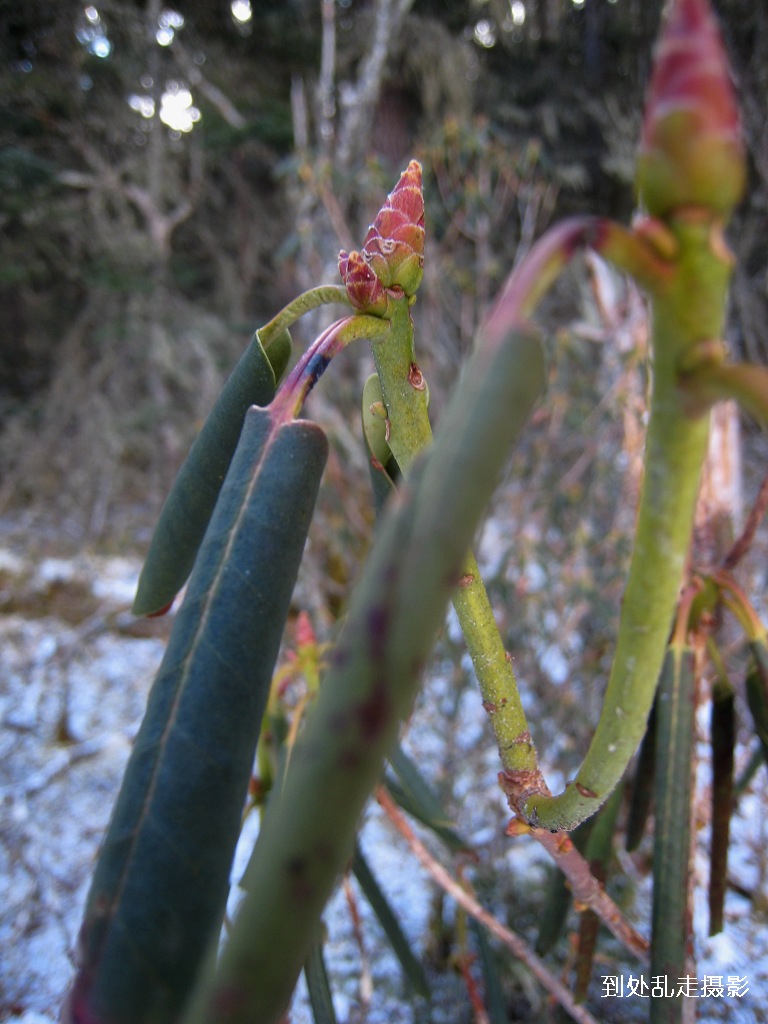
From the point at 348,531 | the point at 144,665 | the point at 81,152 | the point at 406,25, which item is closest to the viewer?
the point at 348,531

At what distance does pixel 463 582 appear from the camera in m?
0.34

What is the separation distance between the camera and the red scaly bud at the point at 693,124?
20 centimetres

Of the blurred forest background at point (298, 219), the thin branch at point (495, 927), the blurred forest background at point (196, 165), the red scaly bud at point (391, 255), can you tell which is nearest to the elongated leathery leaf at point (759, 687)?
the thin branch at point (495, 927)

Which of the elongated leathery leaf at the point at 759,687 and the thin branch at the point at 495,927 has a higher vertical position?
the elongated leathery leaf at the point at 759,687

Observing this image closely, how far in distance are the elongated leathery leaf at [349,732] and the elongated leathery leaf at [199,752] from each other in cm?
5

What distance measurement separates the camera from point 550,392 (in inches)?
69.4

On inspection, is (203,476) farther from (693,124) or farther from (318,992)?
(318,992)

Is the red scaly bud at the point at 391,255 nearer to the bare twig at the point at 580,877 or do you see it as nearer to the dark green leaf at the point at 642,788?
the bare twig at the point at 580,877

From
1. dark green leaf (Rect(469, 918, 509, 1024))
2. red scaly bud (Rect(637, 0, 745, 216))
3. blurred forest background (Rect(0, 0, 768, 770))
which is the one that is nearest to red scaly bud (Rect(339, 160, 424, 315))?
red scaly bud (Rect(637, 0, 745, 216))

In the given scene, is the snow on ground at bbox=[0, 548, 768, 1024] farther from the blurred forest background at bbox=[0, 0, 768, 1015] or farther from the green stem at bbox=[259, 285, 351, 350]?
the green stem at bbox=[259, 285, 351, 350]

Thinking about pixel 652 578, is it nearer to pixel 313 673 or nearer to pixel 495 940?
pixel 313 673

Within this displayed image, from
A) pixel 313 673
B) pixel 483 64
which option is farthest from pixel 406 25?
pixel 313 673

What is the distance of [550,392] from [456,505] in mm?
1659

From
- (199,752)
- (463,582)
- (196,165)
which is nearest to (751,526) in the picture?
(463,582)
